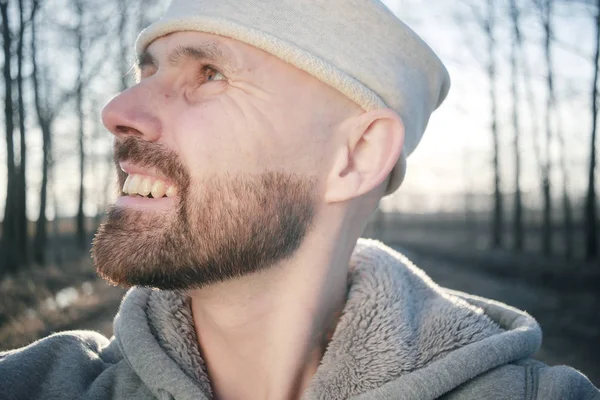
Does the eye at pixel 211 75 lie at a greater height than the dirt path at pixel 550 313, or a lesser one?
greater

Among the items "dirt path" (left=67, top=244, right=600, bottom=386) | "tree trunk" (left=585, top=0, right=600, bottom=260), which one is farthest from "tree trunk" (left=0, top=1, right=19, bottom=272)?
"tree trunk" (left=585, top=0, right=600, bottom=260)

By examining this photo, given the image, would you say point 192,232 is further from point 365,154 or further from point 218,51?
point 365,154

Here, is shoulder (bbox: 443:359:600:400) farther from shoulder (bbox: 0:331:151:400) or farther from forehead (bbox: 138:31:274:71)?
forehead (bbox: 138:31:274:71)

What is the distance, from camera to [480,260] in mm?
18734

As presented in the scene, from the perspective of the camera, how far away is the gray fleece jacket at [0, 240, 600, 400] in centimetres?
205

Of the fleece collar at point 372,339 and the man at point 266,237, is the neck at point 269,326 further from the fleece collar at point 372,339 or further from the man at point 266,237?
the fleece collar at point 372,339

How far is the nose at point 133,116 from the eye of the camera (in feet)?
7.32

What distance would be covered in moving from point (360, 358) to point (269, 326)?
1.34 ft

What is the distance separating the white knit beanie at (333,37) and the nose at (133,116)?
1.09ft

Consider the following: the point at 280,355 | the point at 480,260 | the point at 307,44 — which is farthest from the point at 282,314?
the point at 480,260

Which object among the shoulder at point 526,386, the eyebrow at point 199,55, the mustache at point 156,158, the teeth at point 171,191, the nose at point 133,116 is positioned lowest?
the shoulder at point 526,386

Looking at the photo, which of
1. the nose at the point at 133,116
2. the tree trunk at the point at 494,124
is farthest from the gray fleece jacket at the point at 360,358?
the tree trunk at the point at 494,124

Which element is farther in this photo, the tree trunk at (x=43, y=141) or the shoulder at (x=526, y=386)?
the tree trunk at (x=43, y=141)

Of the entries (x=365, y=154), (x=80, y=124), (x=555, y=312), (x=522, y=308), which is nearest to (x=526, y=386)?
(x=365, y=154)
